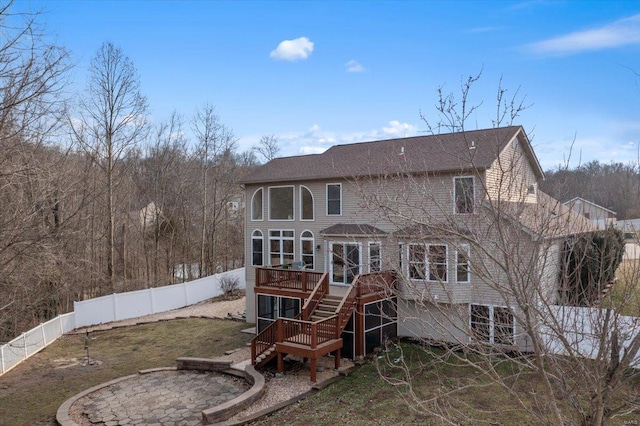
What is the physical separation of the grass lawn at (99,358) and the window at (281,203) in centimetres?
538

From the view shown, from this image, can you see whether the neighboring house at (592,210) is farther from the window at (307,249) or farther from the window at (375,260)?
the window at (307,249)

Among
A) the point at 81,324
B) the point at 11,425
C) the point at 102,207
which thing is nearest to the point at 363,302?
the point at 11,425

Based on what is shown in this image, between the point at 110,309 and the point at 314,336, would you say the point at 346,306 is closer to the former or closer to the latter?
the point at 314,336

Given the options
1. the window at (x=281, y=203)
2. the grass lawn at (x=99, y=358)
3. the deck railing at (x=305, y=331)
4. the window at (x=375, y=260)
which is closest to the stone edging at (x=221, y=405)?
the grass lawn at (x=99, y=358)

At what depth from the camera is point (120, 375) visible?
44.9 ft

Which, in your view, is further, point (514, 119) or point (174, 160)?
point (174, 160)

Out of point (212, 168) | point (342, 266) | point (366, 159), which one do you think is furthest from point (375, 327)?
point (212, 168)

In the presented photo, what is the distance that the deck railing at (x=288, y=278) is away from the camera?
15773mm

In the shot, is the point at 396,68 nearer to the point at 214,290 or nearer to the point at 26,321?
the point at 26,321

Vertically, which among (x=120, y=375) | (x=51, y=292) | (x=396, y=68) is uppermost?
(x=396, y=68)

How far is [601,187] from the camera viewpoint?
863 centimetres

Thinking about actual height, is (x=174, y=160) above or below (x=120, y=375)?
above

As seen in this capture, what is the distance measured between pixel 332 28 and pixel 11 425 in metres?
13.5

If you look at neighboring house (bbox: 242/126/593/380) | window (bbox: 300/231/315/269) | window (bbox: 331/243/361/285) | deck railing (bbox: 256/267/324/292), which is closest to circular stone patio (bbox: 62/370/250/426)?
neighboring house (bbox: 242/126/593/380)
